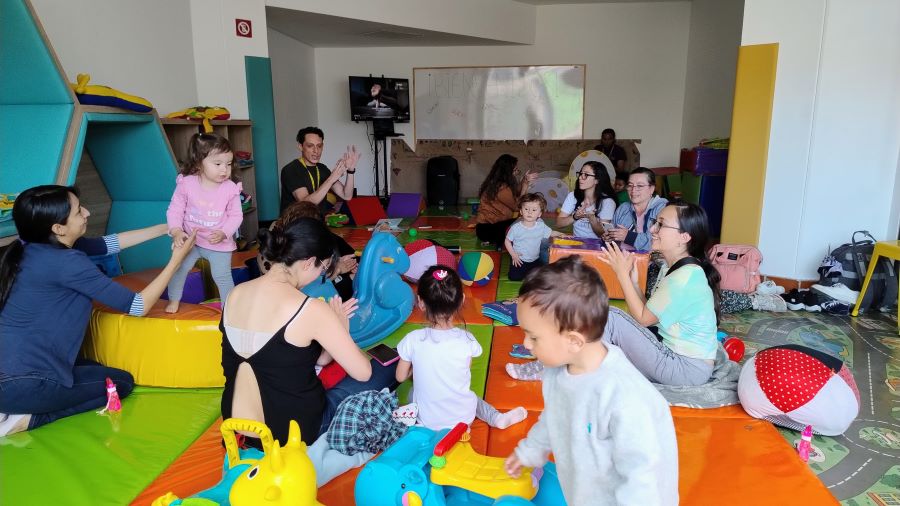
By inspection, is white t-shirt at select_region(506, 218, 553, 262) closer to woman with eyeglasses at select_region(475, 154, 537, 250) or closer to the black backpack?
woman with eyeglasses at select_region(475, 154, 537, 250)

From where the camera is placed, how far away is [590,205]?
5.55 m

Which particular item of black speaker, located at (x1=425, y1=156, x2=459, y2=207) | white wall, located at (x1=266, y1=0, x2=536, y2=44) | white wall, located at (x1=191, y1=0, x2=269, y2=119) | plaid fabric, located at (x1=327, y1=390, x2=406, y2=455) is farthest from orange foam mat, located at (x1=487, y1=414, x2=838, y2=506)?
black speaker, located at (x1=425, y1=156, x2=459, y2=207)

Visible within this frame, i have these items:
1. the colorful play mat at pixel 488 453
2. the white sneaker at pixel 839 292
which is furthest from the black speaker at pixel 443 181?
the colorful play mat at pixel 488 453

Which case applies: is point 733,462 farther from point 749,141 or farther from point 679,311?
point 749,141

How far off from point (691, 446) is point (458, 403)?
1.14 meters

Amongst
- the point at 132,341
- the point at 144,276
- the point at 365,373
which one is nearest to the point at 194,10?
the point at 144,276

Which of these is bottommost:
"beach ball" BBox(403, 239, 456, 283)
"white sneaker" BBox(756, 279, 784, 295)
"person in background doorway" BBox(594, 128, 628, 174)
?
"white sneaker" BBox(756, 279, 784, 295)

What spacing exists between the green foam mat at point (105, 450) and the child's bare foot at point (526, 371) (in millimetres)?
1653

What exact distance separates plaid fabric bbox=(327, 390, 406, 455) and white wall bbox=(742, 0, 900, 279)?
179 inches

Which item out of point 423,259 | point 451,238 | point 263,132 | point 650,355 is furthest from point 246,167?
point 650,355

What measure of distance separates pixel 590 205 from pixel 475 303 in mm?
1606

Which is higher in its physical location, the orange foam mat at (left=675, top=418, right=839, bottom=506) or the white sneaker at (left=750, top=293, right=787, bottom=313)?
the white sneaker at (left=750, top=293, right=787, bottom=313)

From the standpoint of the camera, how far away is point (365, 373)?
2.44 m

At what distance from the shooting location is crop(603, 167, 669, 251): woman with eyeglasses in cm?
468
